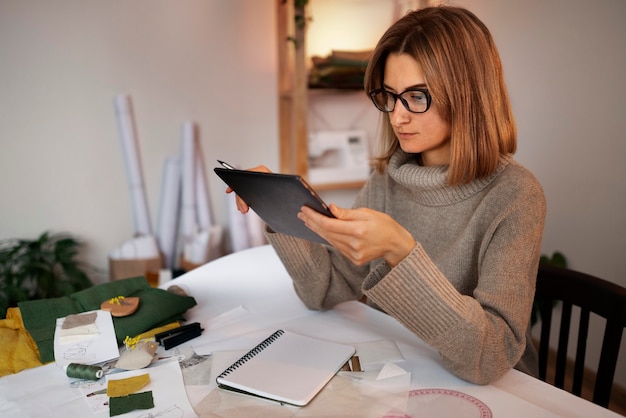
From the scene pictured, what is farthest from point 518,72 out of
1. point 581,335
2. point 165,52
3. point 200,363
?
point 200,363

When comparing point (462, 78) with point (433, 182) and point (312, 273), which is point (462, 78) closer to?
point (433, 182)

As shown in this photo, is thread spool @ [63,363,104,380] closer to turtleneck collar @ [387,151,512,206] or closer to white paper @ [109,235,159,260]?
turtleneck collar @ [387,151,512,206]

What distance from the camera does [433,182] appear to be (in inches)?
44.5

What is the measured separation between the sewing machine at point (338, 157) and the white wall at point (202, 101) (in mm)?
278

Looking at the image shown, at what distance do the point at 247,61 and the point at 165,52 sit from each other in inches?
17.6

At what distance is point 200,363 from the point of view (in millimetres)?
950

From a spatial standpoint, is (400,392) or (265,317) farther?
(265,317)

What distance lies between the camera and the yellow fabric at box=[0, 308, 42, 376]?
929 millimetres

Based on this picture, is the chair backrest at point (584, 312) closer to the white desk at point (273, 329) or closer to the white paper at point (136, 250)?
the white desk at point (273, 329)

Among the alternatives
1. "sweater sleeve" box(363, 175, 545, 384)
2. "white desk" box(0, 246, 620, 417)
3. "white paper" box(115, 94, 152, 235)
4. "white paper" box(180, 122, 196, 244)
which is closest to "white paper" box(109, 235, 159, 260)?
"white paper" box(115, 94, 152, 235)

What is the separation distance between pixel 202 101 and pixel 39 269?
1.12 m

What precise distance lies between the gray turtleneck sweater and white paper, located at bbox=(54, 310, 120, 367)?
1.26 ft

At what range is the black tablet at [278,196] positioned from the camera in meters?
0.74

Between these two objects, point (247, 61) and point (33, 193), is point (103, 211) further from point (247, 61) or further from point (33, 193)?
point (247, 61)
